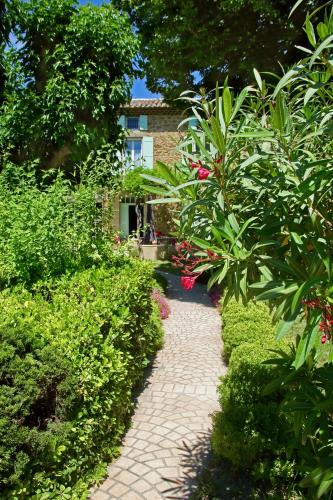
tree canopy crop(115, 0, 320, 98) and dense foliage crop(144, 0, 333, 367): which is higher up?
tree canopy crop(115, 0, 320, 98)

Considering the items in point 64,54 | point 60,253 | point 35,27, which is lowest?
point 60,253

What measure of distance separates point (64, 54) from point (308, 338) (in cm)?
711

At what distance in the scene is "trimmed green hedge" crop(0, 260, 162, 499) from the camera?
250 cm

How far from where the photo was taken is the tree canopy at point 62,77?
6684 mm

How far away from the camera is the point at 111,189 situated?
623cm

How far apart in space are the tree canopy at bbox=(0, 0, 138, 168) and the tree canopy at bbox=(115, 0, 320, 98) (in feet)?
5.79

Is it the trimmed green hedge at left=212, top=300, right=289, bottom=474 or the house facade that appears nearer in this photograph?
the trimmed green hedge at left=212, top=300, right=289, bottom=474

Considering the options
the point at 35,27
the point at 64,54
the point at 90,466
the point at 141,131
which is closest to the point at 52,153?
the point at 64,54

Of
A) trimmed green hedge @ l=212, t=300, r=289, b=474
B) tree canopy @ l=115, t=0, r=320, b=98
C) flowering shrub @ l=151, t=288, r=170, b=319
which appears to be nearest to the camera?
trimmed green hedge @ l=212, t=300, r=289, b=474

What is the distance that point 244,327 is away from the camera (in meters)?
6.13

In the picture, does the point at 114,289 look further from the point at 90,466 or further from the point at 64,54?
the point at 64,54

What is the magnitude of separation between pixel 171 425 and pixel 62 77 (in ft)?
20.4

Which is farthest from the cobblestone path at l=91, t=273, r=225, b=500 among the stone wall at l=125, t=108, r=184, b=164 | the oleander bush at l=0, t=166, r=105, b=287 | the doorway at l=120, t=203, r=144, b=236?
the stone wall at l=125, t=108, r=184, b=164

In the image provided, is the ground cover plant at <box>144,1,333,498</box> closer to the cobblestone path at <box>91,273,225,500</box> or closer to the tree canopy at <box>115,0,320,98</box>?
the cobblestone path at <box>91,273,225,500</box>
